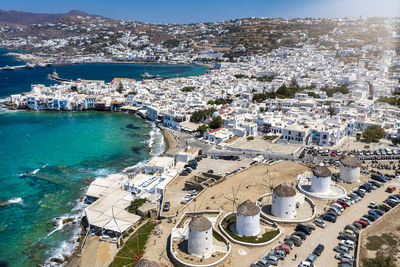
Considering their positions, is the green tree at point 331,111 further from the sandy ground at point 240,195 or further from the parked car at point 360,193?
the parked car at point 360,193

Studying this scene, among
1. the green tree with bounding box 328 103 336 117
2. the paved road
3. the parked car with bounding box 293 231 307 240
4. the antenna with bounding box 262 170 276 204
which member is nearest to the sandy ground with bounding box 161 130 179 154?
the antenna with bounding box 262 170 276 204

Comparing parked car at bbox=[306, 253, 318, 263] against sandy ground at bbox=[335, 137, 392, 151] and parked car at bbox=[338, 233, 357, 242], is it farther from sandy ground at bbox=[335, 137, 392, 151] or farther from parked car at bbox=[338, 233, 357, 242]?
sandy ground at bbox=[335, 137, 392, 151]

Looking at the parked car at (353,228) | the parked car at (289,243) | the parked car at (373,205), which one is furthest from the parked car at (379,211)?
the parked car at (289,243)

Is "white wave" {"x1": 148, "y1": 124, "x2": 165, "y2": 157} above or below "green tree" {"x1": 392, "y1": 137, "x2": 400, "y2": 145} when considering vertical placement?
below

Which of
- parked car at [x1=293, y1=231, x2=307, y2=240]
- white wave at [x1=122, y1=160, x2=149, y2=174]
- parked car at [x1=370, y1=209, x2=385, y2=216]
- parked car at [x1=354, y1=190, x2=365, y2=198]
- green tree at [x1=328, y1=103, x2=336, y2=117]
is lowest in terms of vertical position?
white wave at [x1=122, y1=160, x2=149, y2=174]

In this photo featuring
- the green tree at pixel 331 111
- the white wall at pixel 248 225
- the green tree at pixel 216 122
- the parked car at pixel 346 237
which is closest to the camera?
the parked car at pixel 346 237

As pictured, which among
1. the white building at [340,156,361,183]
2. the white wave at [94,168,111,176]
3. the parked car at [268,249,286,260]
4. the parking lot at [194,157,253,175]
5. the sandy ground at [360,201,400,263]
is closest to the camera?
the parked car at [268,249,286,260]
